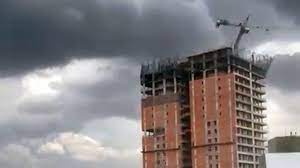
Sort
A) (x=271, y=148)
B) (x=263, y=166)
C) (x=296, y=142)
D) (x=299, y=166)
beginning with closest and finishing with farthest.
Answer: (x=299, y=166)
(x=263, y=166)
(x=296, y=142)
(x=271, y=148)

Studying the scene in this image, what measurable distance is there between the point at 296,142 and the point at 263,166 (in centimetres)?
4189

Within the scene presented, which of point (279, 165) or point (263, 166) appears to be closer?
point (279, 165)

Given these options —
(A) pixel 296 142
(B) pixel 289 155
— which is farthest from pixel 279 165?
(A) pixel 296 142

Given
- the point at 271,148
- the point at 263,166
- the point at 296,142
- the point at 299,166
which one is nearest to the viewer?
the point at 299,166

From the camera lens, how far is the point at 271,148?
180m

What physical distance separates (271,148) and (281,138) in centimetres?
1397

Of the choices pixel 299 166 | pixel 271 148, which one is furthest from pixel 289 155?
pixel 271 148

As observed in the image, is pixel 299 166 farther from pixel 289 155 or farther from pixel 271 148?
pixel 271 148

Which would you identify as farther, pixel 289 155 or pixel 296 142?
pixel 296 142

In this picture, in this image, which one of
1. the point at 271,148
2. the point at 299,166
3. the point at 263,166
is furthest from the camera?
the point at 271,148

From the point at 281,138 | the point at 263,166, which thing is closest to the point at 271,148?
the point at 281,138

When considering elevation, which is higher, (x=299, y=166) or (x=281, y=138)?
(x=281, y=138)

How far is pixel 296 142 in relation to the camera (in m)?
162

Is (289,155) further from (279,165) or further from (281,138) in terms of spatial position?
(281,138)
